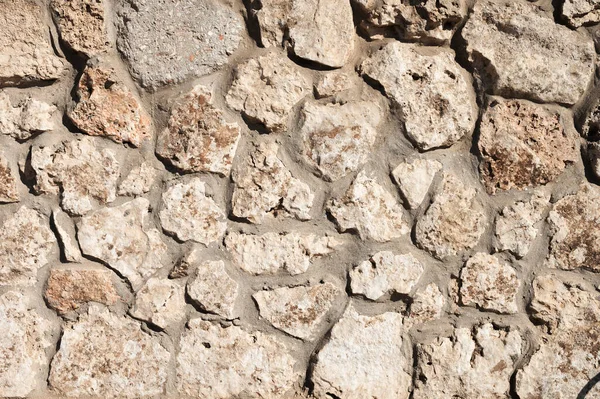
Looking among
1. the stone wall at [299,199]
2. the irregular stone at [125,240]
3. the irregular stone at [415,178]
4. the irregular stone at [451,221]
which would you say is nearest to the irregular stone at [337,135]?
the stone wall at [299,199]

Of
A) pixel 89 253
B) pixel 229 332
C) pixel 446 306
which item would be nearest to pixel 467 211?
pixel 446 306

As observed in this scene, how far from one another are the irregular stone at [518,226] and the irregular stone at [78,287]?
45.2 inches

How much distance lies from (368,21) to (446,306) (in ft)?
2.86

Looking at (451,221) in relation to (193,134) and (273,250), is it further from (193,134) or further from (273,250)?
(193,134)

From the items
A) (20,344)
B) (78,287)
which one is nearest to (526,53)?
(78,287)

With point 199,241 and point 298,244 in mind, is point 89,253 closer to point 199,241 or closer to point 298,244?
point 199,241

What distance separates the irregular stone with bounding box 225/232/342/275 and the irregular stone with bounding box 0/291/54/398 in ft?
1.92

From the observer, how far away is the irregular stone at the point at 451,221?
1.98 m

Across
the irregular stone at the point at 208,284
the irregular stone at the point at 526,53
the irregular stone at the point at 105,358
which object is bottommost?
the irregular stone at the point at 105,358

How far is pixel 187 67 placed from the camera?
1.90 metres

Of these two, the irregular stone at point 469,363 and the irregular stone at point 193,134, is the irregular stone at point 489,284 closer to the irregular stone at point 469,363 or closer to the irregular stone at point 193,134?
the irregular stone at point 469,363

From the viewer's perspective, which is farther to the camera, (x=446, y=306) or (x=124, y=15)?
(x=446, y=306)

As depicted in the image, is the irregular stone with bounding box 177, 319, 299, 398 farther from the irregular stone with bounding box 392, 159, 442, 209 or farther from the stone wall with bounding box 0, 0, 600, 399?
the irregular stone with bounding box 392, 159, 442, 209

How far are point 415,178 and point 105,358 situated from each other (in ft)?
3.40
